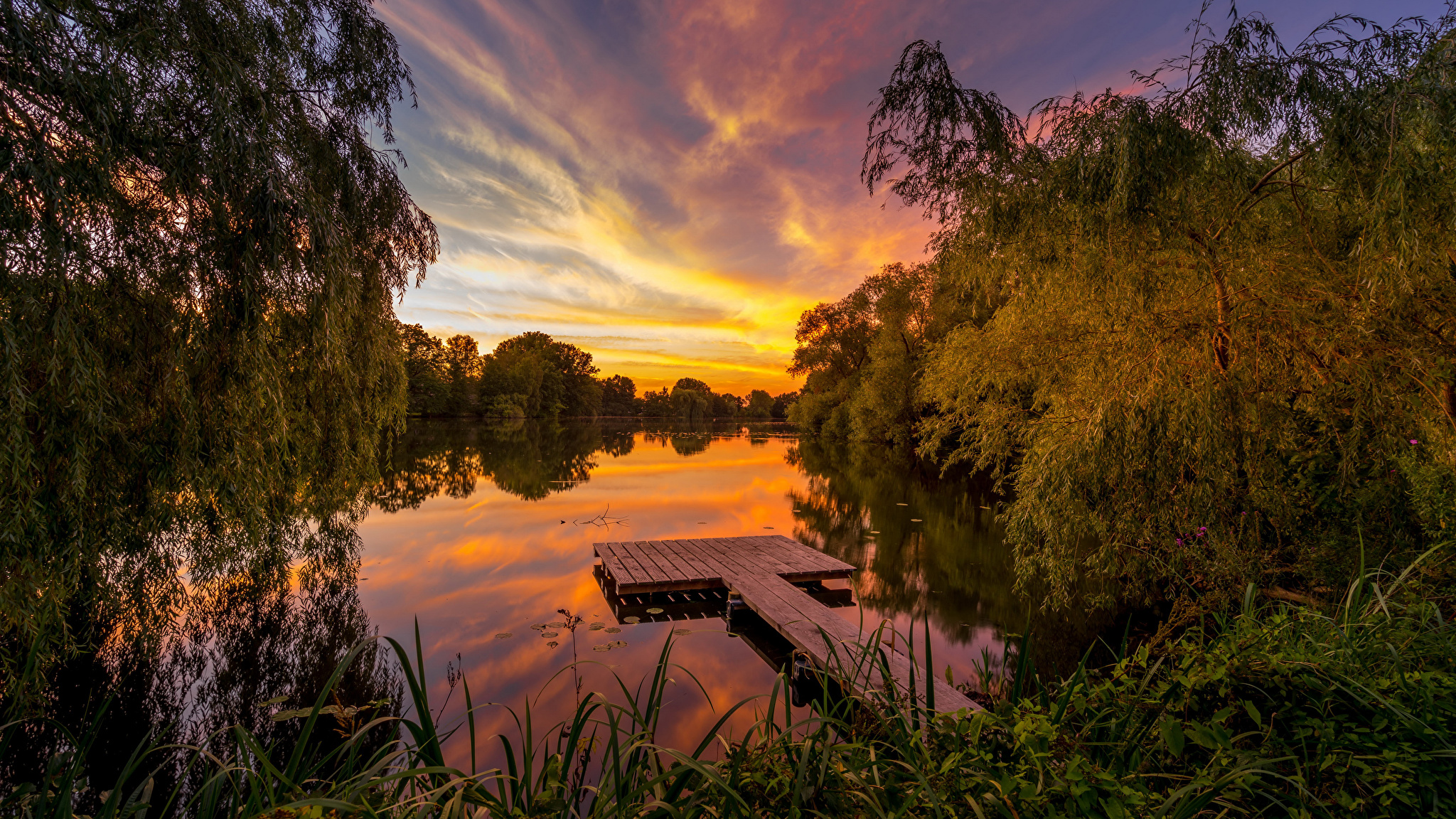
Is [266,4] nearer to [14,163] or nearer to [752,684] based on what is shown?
[14,163]

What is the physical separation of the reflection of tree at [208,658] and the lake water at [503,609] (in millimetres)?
23

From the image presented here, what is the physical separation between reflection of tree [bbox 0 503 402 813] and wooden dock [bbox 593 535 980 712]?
2995 mm

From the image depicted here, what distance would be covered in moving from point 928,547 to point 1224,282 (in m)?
6.58

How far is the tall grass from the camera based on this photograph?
1.35 m

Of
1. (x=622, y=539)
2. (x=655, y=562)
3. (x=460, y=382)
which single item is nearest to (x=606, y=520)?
(x=622, y=539)

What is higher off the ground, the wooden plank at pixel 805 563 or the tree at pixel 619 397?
the tree at pixel 619 397

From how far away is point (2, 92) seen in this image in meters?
2.89

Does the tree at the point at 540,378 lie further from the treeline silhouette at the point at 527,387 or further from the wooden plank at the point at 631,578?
the wooden plank at the point at 631,578

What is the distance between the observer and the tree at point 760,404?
10894cm

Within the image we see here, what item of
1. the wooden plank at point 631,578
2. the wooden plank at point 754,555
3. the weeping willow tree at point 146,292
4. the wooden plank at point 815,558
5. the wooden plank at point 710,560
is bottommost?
the wooden plank at point 631,578

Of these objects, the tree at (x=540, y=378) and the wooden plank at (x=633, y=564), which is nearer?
the wooden plank at (x=633, y=564)

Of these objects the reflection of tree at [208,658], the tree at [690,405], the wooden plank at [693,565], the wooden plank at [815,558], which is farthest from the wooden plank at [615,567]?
the tree at [690,405]

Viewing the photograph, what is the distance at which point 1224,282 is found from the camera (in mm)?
4941

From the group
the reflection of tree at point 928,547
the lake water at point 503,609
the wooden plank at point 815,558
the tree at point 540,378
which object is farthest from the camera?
the tree at point 540,378
